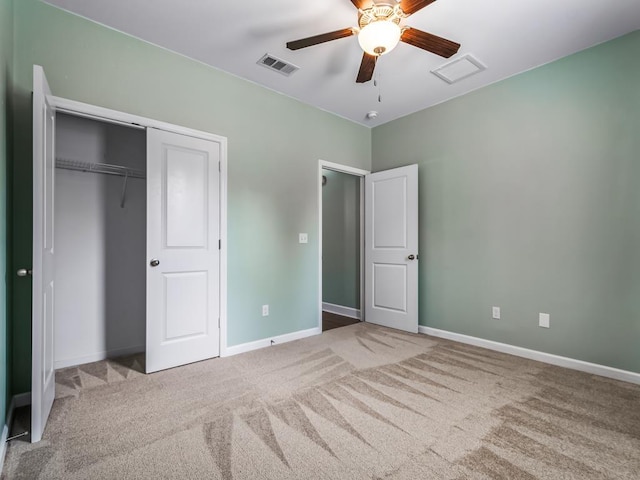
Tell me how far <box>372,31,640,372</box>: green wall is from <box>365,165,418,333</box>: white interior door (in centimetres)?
18

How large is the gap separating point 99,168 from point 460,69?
3.58m

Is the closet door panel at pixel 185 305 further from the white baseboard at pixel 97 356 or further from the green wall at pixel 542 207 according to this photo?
the green wall at pixel 542 207

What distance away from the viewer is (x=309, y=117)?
390cm

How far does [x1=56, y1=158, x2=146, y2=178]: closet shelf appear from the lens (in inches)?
113

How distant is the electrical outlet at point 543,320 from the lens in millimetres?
3002

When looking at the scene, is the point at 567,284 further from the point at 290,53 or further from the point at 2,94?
the point at 2,94

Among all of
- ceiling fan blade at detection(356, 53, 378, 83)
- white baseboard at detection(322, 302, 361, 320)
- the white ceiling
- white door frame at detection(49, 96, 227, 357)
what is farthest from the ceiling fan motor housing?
white baseboard at detection(322, 302, 361, 320)

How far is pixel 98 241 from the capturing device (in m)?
3.11

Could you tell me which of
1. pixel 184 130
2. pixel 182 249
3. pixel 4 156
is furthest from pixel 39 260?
pixel 184 130

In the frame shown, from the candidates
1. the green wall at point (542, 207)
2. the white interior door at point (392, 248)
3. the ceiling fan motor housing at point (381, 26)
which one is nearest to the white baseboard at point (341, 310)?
the white interior door at point (392, 248)

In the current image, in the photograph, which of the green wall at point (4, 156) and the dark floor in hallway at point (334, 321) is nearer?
the green wall at point (4, 156)

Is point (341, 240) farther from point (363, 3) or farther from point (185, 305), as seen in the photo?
point (363, 3)

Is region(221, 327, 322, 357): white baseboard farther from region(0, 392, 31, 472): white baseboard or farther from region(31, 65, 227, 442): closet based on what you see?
region(0, 392, 31, 472): white baseboard

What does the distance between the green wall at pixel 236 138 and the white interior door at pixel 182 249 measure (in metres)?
0.18
